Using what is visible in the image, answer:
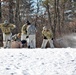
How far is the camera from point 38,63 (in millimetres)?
16812

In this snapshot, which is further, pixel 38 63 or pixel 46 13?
pixel 46 13

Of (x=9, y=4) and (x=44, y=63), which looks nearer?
(x=44, y=63)

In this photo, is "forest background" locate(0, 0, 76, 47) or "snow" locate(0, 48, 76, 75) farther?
"forest background" locate(0, 0, 76, 47)

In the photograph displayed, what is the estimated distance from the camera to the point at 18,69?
51.9 feet

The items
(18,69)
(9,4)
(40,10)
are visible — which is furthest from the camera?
(40,10)

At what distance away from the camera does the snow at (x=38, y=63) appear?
51.4ft

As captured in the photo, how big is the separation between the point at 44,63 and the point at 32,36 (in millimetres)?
6729

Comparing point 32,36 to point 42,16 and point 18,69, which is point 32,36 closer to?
point 18,69

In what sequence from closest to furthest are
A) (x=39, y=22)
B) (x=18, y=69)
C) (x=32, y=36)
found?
(x=18, y=69) → (x=32, y=36) → (x=39, y=22)

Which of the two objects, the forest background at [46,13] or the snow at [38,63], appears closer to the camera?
the snow at [38,63]

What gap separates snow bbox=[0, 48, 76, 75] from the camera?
1567 cm

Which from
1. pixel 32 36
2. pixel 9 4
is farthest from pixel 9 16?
pixel 32 36

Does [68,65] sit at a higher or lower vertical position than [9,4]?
lower

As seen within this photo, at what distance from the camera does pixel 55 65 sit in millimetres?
16578
